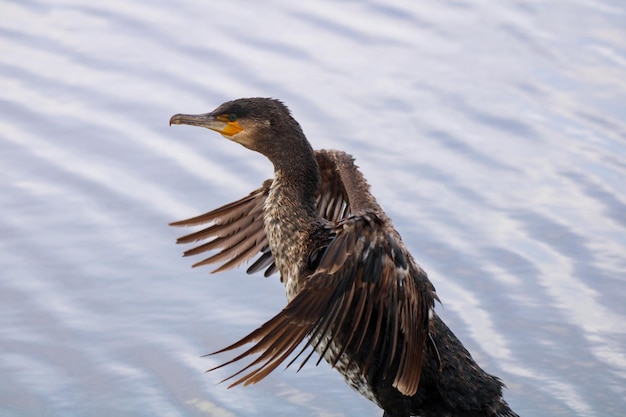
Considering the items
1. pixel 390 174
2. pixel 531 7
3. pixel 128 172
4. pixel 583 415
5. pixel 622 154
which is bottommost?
pixel 583 415

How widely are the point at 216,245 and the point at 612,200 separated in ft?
9.84

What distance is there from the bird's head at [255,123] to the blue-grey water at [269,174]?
1.36 m

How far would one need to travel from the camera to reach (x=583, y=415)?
23.7 feet

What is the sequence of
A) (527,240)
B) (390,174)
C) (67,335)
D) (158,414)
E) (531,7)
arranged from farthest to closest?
(531,7) → (390,174) → (527,240) → (67,335) → (158,414)

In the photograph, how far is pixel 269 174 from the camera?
910cm

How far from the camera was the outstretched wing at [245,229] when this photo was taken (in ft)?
23.7

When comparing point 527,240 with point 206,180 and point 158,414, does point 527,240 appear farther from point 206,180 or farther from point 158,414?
point 158,414

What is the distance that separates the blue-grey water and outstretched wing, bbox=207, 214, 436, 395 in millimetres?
1133

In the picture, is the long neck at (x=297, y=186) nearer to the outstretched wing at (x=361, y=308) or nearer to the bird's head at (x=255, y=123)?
the bird's head at (x=255, y=123)

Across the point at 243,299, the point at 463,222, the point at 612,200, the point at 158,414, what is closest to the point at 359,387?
the point at 158,414

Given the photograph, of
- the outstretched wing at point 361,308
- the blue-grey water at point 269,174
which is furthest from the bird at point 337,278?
the blue-grey water at point 269,174

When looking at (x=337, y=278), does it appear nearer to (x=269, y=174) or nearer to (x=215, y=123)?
(x=215, y=123)

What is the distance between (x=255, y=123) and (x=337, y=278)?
109 centimetres

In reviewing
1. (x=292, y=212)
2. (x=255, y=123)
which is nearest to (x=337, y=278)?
(x=292, y=212)
